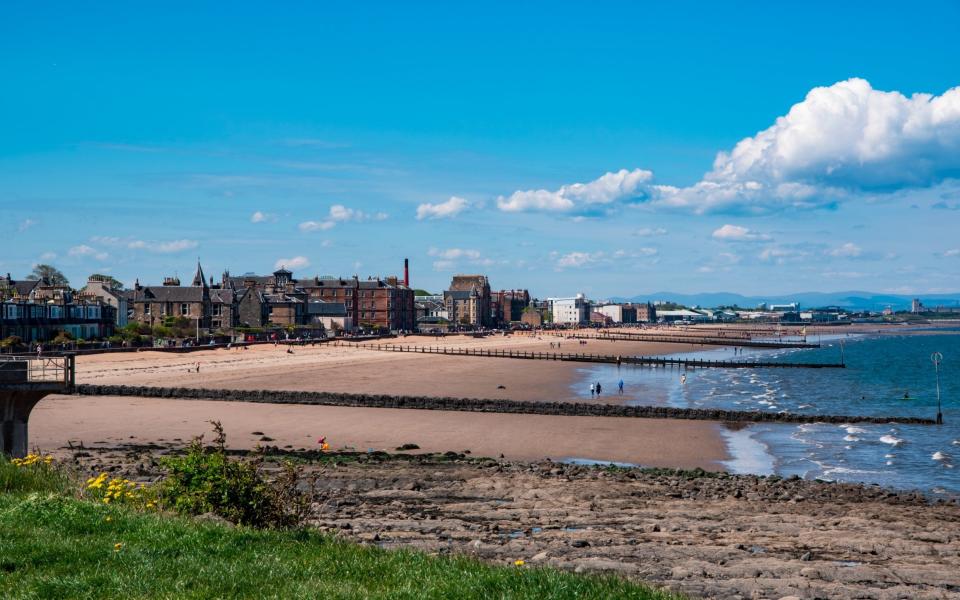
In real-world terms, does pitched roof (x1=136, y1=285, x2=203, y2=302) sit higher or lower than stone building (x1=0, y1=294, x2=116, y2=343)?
higher

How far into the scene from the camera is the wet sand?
105 ft

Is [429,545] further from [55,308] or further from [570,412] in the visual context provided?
[55,308]

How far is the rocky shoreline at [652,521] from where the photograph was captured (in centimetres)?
1331

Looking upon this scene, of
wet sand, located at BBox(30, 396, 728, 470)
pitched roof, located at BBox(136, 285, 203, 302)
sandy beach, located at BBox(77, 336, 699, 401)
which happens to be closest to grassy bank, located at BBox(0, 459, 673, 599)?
wet sand, located at BBox(30, 396, 728, 470)

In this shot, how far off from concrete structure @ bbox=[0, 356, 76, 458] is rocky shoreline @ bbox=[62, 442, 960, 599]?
2.72 metres

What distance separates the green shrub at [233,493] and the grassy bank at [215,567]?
819mm

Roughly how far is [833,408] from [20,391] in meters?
45.6

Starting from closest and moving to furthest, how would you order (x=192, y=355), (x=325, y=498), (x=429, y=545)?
(x=429, y=545), (x=325, y=498), (x=192, y=355)

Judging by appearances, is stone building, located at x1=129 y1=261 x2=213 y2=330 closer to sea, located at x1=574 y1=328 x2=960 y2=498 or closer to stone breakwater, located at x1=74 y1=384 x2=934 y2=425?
sea, located at x1=574 y1=328 x2=960 y2=498

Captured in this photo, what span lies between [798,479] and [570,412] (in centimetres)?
2257

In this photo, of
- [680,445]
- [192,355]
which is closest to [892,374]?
[680,445]

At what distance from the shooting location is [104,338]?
84.6 m

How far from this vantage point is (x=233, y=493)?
1275cm

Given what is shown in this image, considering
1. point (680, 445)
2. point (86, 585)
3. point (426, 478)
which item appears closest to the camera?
point (86, 585)
